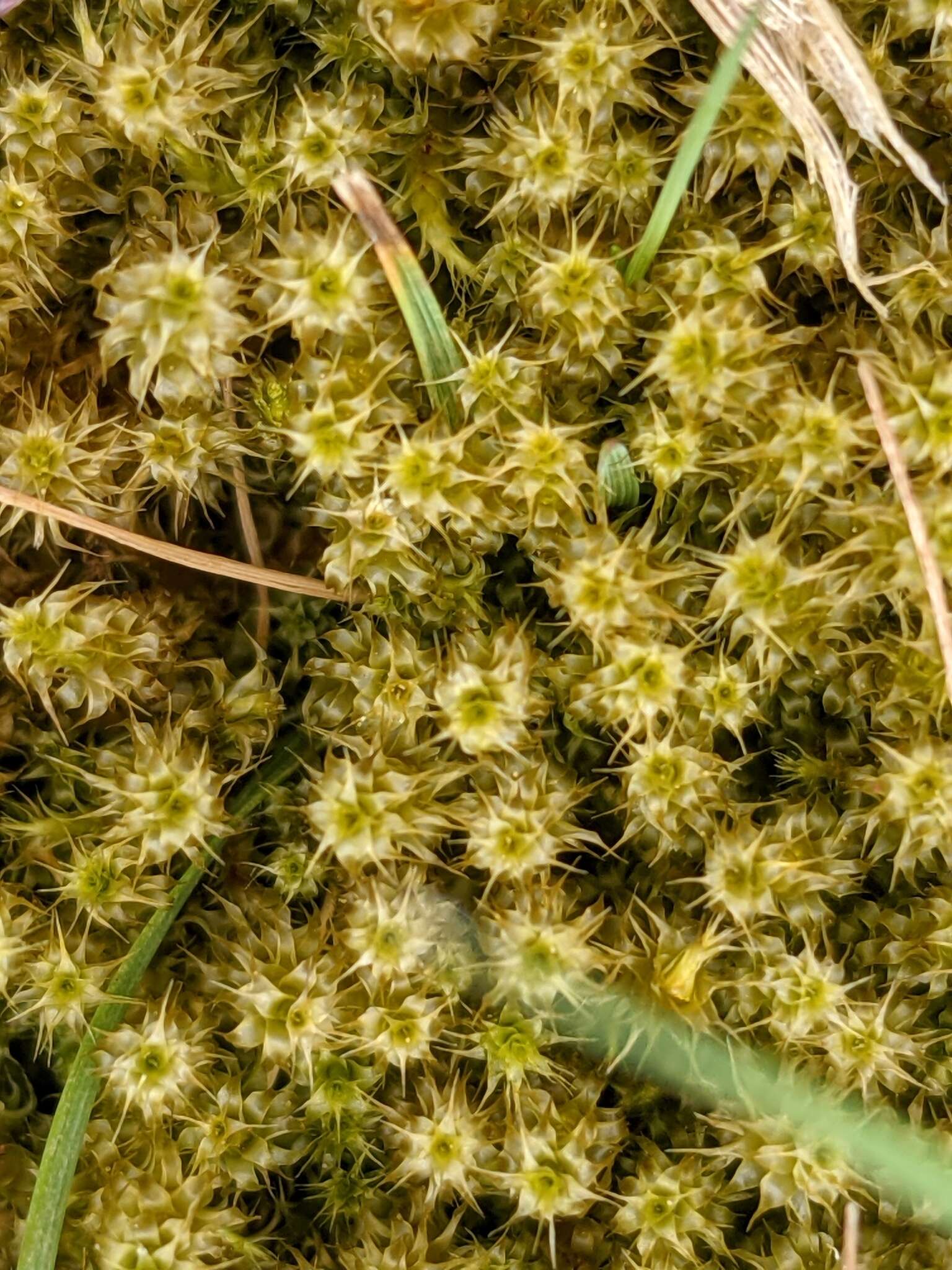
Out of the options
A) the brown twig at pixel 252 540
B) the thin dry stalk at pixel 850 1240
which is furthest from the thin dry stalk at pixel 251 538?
the thin dry stalk at pixel 850 1240

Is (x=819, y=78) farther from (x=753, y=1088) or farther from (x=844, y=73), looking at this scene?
(x=753, y=1088)

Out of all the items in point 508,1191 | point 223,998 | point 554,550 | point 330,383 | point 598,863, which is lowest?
point 508,1191

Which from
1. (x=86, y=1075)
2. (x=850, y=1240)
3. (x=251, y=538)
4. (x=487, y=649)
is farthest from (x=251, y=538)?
→ (x=850, y=1240)

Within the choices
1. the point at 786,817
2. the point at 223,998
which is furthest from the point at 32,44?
the point at 786,817

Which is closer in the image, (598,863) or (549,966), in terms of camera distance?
(549,966)

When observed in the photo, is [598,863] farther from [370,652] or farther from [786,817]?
[370,652]

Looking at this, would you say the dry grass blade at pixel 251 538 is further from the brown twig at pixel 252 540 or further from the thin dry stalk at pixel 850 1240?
the thin dry stalk at pixel 850 1240

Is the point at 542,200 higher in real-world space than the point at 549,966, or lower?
higher
